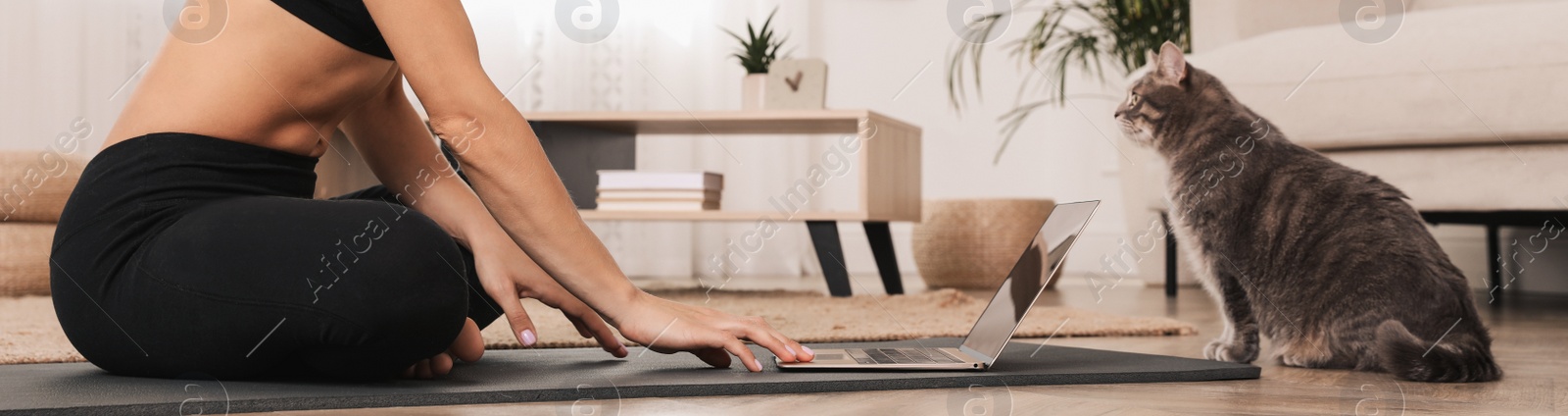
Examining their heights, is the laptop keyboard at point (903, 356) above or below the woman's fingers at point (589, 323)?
below

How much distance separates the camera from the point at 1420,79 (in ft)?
5.84

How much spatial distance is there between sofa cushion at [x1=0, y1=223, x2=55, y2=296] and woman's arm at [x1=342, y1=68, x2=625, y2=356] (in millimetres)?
1595

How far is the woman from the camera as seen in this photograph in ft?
2.79

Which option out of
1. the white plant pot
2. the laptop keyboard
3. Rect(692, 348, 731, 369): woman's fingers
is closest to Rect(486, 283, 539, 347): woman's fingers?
Rect(692, 348, 731, 369): woman's fingers

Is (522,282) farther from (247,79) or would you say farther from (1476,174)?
(1476,174)

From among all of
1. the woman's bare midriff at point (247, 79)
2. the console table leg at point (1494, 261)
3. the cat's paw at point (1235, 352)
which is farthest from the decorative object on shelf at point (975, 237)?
the woman's bare midriff at point (247, 79)

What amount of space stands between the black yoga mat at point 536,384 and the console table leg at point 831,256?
130 centimetres

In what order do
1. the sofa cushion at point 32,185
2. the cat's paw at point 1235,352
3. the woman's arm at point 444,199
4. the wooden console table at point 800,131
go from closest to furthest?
the woman's arm at point 444,199, the cat's paw at point 1235,352, the sofa cushion at point 32,185, the wooden console table at point 800,131

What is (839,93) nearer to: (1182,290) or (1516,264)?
(1182,290)

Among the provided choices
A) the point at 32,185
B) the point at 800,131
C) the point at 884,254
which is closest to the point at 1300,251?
the point at 884,254

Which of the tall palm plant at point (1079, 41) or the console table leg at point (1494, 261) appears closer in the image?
the console table leg at point (1494, 261)

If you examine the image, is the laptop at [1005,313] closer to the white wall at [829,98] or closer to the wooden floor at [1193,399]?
the wooden floor at [1193,399]

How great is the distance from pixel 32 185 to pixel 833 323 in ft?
5.36

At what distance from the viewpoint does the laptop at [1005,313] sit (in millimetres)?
992
